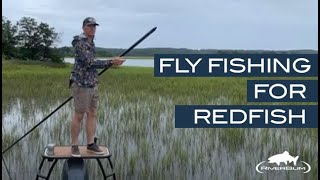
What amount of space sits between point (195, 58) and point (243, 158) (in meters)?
1.11

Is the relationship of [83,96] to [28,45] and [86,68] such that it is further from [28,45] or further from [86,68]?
[28,45]

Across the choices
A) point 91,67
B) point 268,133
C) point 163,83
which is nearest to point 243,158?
point 268,133

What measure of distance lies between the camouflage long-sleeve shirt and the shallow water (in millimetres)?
1103

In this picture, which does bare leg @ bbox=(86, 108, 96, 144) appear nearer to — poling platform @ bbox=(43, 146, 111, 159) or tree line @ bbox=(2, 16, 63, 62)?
poling platform @ bbox=(43, 146, 111, 159)

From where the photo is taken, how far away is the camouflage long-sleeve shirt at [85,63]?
360 centimetres

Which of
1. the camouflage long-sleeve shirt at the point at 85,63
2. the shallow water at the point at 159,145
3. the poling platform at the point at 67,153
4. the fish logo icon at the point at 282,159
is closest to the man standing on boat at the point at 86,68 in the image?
the camouflage long-sleeve shirt at the point at 85,63

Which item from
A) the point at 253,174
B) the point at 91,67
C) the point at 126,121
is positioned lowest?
the point at 253,174

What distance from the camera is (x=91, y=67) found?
362 centimetres

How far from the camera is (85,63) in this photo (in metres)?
3.62

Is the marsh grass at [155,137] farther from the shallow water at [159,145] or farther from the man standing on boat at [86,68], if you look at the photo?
the man standing on boat at [86,68]

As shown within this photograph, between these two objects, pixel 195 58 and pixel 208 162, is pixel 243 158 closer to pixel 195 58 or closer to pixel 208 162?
pixel 208 162

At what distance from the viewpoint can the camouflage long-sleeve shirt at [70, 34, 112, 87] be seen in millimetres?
3598

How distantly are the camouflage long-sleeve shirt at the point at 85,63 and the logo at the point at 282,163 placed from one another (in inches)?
77.2

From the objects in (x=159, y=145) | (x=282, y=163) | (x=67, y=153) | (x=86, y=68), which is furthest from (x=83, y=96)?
(x=282, y=163)
